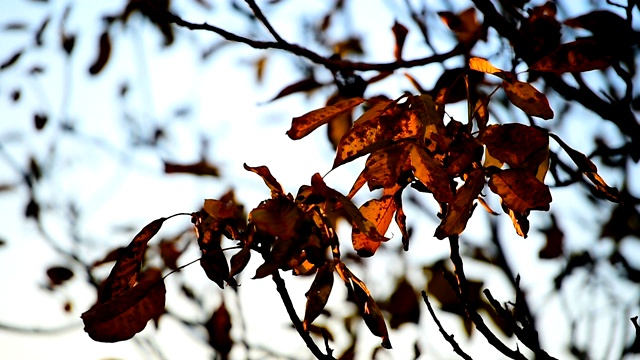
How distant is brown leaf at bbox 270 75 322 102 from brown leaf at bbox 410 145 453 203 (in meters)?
0.54

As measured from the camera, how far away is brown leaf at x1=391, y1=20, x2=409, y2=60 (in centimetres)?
126

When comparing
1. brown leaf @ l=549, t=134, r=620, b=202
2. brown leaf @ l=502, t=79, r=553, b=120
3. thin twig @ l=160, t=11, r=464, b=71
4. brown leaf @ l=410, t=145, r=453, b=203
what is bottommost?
brown leaf @ l=410, t=145, r=453, b=203

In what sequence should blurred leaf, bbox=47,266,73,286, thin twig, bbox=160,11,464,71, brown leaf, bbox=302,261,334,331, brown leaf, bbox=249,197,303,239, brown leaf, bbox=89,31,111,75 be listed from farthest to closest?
blurred leaf, bbox=47,266,73,286
brown leaf, bbox=89,31,111,75
thin twig, bbox=160,11,464,71
brown leaf, bbox=302,261,334,331
brown leaf, bbox=249,197,303,239

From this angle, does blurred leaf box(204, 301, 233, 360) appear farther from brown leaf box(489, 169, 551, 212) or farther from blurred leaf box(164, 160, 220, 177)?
brown leaf box(489, 169, 551, 212)

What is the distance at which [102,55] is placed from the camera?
1743 mm

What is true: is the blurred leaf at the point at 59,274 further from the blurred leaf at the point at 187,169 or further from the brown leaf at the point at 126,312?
the brown leaf at the point at 126,312

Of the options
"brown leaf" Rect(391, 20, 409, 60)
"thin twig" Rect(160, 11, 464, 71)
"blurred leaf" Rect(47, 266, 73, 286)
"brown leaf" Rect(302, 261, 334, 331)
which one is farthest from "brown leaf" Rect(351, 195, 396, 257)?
"blurred leaf" Rect(47, 266, 73, 286)

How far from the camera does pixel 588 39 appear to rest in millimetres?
788

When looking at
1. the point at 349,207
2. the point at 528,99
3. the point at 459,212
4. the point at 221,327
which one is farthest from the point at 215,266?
the point at 221,327

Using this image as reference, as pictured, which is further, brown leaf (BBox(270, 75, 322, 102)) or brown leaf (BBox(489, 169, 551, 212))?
brown leaf (BBox(270, 75, 322, 102))

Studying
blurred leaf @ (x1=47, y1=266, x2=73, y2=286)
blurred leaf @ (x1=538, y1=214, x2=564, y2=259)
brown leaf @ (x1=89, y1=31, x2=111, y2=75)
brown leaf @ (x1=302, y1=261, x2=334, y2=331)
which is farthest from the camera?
blurred leaf @ (x1=47, y1=266, x2=73, y2=286)

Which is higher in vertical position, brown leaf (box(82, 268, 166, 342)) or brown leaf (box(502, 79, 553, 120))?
brown leaf (box(502, 79, 553, 120))

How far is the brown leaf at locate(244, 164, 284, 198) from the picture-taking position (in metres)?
0.76

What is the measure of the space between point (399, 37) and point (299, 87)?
0.23 metres
